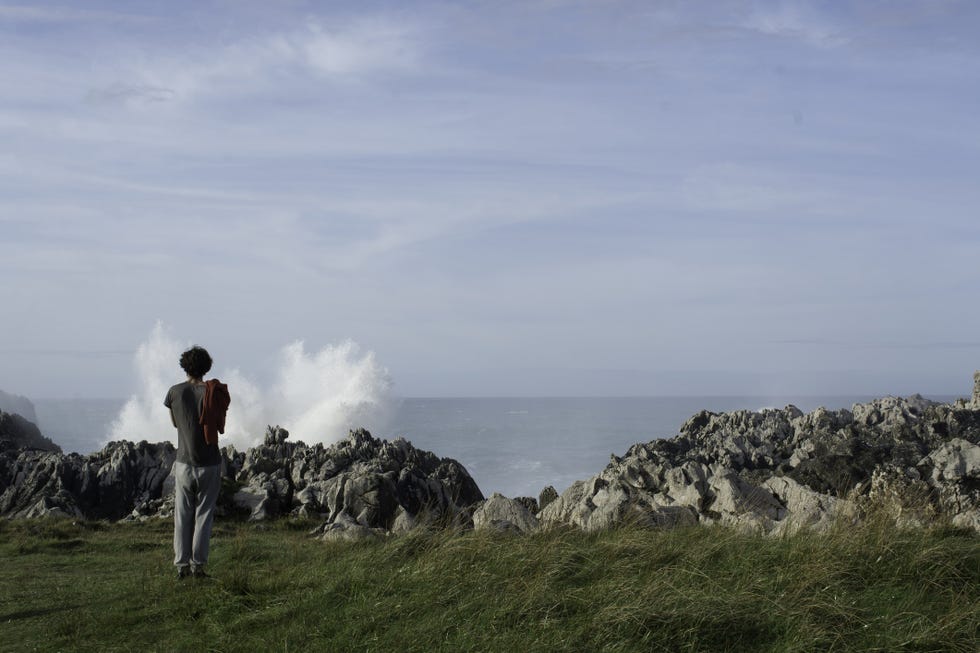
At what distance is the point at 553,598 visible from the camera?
8930 millimetres

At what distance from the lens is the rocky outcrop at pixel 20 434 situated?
124 feet

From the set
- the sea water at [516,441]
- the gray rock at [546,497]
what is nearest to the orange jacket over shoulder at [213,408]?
the gray rock at [546,497]

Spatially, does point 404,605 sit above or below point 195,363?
below

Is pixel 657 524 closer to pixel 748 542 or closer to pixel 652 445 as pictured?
pixel 748 542

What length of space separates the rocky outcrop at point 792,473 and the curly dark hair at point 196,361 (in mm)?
6324

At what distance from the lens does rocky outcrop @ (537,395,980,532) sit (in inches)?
598

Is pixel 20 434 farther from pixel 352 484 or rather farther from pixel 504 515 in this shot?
pixel 504 515

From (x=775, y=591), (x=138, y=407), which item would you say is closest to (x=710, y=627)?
(x=775, y=591)

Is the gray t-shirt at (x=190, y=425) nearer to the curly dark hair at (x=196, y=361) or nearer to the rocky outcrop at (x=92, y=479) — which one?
the curly dark hair at (x=196, y=361)

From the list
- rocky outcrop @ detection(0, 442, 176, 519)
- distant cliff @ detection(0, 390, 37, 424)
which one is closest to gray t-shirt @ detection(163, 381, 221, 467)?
rocky outcrop @ detection(0, 442, 176, 519)

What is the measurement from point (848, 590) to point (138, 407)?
106m

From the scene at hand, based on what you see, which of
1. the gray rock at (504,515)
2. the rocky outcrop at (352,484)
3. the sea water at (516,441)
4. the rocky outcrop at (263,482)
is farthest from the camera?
the sea water at (516,441)

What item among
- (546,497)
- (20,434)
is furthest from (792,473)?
(20,434)

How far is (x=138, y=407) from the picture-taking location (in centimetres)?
10381
